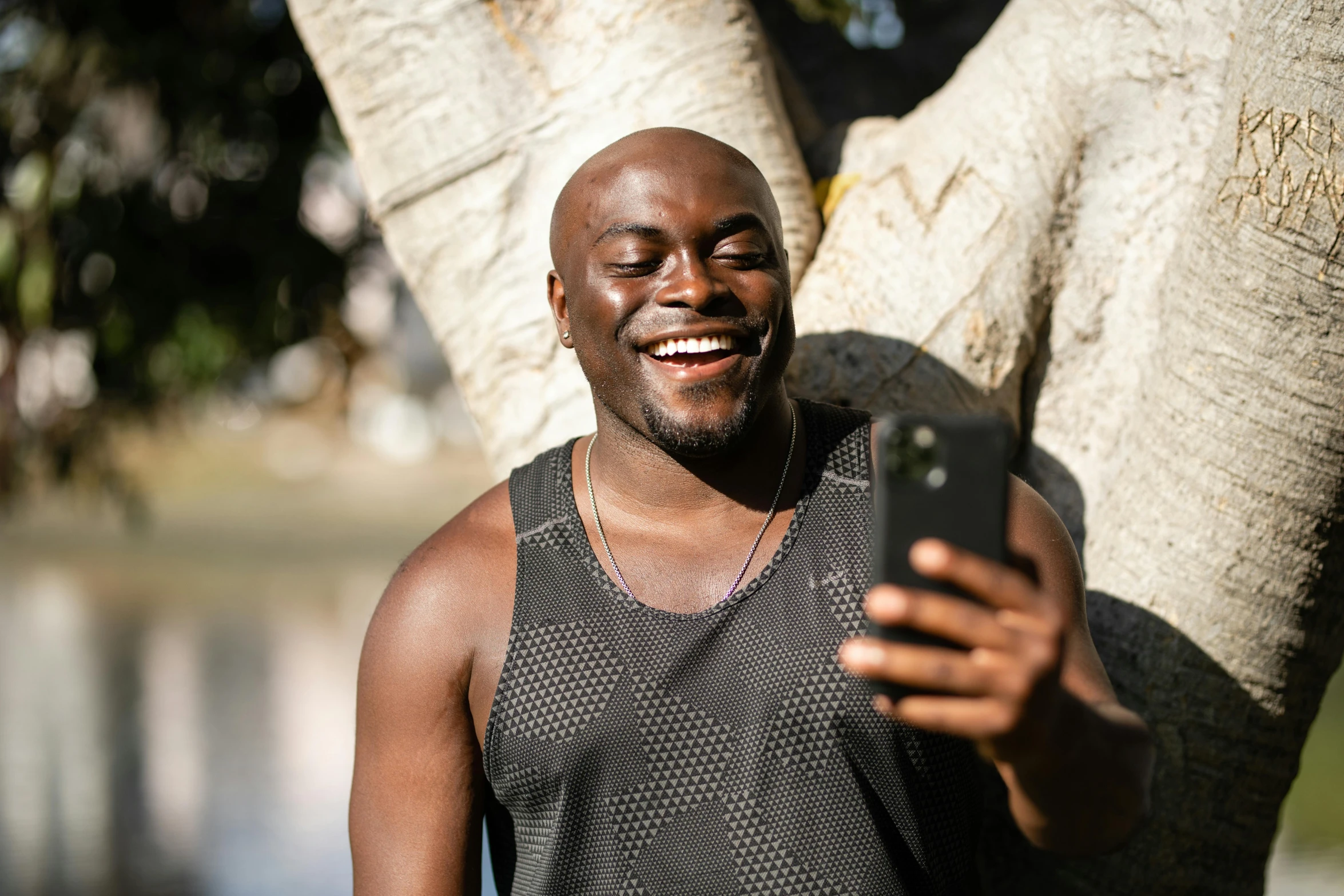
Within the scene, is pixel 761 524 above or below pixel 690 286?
below

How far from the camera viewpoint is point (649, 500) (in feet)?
7.39

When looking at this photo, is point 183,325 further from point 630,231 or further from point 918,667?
point 918,667

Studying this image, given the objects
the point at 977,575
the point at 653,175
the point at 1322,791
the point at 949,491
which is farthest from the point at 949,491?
the point at 1322,791

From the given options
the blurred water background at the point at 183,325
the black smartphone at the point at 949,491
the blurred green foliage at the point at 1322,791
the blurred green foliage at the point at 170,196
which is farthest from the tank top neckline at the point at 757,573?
the blurred green foliage at the point at 1322,791

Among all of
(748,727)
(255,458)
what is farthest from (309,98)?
(255,458)

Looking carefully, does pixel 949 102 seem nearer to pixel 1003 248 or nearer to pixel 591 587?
pixel 1003 248

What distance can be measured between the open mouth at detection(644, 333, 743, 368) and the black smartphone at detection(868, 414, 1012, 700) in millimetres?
679

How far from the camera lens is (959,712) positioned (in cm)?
138

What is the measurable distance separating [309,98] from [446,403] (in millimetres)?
18972

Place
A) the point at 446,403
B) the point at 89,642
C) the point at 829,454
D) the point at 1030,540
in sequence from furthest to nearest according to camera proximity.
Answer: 1. the point at 446,403
2. the point at 89,642
3. the point at 829,454
4. the point at 1030,540

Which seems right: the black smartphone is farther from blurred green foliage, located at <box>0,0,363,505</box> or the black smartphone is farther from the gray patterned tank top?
blurred green foliage, located at <box>0,0,363,505</box>

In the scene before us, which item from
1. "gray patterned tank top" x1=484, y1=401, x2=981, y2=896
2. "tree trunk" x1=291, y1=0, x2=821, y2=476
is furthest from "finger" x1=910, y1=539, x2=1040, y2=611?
"tree trunk" x1=291, y1=0, x2=821, y2=476

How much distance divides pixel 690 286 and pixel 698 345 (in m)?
0.09

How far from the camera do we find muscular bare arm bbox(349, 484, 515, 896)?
A: 6.99 feet
